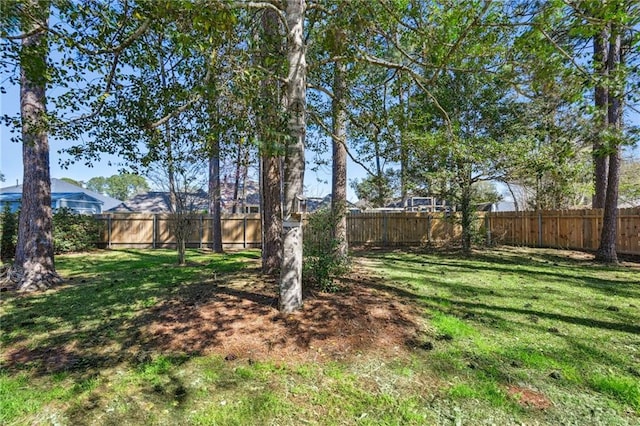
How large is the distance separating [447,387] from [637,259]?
9.23m

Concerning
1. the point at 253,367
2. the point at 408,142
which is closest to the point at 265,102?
the point at 253,367

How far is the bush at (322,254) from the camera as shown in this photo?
15.3 ft

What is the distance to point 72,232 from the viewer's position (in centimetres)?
1187

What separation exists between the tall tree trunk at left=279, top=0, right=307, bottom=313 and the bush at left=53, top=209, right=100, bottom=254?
11.3 meters

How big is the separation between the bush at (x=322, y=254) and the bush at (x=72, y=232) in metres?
10.7

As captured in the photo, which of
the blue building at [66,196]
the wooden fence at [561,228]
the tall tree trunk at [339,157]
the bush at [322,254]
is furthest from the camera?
the blue building at [66,196]

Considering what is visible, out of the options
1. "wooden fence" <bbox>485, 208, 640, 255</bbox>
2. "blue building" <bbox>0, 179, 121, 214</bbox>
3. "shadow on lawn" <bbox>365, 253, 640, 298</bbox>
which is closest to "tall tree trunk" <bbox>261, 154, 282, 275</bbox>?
→ "shadow on lawn" <bbox>365, 253, 640, 298</bbox>

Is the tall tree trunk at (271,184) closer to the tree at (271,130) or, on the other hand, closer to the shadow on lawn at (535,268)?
the tree at (271,130)

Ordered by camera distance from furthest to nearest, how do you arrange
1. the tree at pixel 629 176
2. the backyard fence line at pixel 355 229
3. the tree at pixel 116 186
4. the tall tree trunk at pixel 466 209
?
the tree at pixel 116 186 < the tree at pixel 629 176 < the backyard fence line at pixel 355 229 < the tall tree trunk at pixel 466 209

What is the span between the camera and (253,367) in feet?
8.94

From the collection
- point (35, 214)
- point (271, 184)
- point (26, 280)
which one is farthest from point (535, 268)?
point (35, 214)

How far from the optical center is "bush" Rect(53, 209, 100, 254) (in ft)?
37.3

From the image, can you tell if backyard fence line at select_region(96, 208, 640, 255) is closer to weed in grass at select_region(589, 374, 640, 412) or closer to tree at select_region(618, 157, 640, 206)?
weed in grass at select_region(589, 374, 640, 412)

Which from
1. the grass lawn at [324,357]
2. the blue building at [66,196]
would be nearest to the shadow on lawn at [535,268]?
the grass lawn at [324,357]
